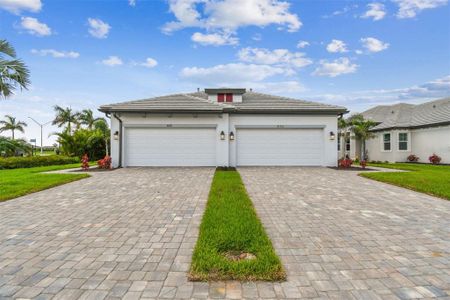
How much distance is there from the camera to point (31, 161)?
1573 cm

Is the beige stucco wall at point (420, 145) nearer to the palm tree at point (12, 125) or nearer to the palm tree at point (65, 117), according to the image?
the palm tree at point (65, 117)

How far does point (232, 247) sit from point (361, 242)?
187cm

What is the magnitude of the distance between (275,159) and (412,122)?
1300cm

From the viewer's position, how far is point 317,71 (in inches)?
823

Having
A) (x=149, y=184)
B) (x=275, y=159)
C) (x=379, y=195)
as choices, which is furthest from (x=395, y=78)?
(x=149, y=184)

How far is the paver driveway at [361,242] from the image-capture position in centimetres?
225

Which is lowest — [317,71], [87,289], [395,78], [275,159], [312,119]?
[87,289]

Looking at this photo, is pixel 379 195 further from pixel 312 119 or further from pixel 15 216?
pixel 15 216

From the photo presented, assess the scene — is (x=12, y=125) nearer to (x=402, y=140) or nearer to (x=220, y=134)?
(x=220, y=134)

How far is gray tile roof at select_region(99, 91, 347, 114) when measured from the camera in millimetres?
12055

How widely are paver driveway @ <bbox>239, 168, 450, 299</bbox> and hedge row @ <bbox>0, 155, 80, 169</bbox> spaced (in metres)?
16.8

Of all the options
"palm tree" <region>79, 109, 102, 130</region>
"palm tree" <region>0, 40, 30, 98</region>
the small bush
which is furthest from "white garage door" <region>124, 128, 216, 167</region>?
"palm tree" <region>79, 109, 102, 130</region>

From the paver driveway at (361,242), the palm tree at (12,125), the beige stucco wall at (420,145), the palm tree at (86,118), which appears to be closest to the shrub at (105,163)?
the paver driveway at (361,242)

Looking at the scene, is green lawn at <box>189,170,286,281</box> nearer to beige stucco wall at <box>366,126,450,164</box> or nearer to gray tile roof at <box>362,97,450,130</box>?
beige stucco wall at <box>366,126,450,164</box>
